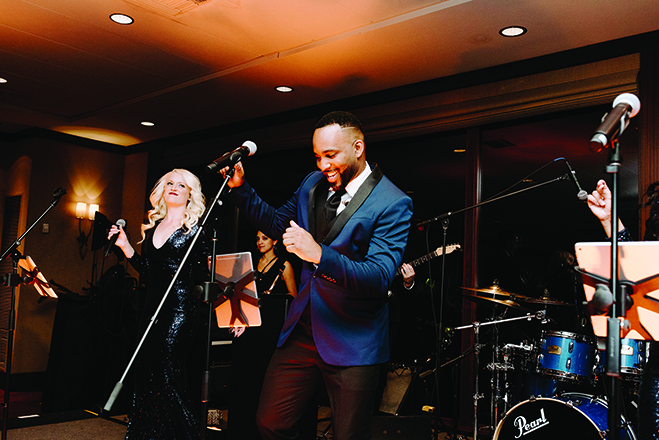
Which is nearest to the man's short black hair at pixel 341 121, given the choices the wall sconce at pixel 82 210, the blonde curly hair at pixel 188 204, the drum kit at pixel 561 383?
the blonde curly hair at pixel 188 204

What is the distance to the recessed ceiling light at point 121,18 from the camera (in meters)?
3.89

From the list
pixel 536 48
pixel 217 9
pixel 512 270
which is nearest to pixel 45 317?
pixel 217 9

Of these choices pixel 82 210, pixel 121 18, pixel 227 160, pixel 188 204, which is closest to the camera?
pixel 227 160

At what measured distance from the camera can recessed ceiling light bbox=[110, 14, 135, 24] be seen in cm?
389

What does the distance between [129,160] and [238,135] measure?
7.83 feet

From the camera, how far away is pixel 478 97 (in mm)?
4473

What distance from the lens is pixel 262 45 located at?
4344 millimetres

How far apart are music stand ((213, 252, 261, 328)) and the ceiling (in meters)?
1.89

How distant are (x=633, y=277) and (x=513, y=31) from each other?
270 centimetres

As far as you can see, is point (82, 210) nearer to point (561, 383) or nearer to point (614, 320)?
point (561, 383)

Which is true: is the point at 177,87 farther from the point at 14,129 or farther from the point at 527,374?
the point at 527,374

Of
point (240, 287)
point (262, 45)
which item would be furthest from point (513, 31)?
point (240, 287)

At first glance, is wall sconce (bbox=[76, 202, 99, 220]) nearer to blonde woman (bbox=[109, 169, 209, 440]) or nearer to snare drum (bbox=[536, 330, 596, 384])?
blonde woman (bbox=[109, 169, 209, 440])

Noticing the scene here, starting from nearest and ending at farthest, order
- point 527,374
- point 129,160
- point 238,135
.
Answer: point 527,374 → point 238,135 → point 129,160
